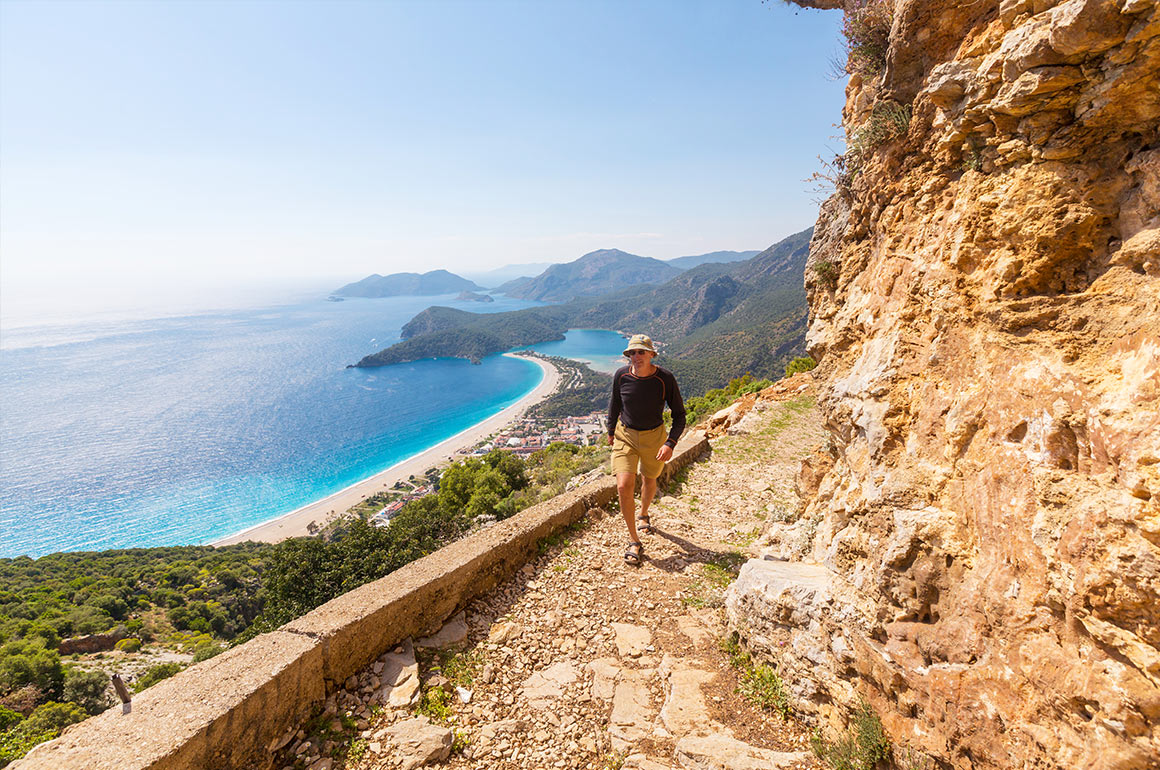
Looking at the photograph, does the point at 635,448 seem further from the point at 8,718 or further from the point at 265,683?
the point at 8,718

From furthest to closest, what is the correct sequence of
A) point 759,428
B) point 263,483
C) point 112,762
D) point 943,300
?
1. point 263,483
2. point 759,428
3. point 943,300
4. point 112,762

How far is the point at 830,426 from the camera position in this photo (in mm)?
3783

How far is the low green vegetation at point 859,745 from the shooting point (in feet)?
7.48

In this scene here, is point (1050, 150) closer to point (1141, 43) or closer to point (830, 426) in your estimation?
point (1141, 43)

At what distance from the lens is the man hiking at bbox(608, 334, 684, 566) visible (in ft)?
15.3

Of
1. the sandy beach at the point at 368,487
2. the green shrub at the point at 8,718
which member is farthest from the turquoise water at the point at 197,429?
the green shrub at the point at 8,718

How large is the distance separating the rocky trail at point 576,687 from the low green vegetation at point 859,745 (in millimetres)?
148

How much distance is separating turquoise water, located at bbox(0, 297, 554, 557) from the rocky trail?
198 feet

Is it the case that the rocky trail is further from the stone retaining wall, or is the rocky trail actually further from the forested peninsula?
the forested peninsula

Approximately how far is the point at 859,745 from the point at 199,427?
104824 mm

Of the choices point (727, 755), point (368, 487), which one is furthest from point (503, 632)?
point (368, 487)

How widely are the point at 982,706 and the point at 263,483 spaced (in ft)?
254

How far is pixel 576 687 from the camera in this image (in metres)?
3.31

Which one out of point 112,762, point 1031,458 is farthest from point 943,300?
point 112,762
